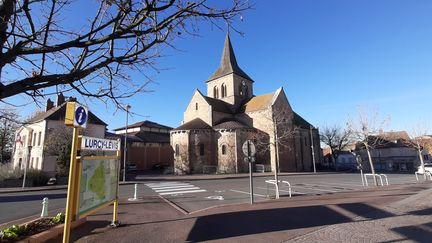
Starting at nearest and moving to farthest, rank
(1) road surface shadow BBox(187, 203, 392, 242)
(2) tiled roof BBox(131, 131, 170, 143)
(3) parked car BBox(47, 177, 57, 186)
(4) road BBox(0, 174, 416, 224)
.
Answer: (1) road surface shadow BBox(187, 203, 392, 242) < (4) road BBox(0, 174, 416, 224) < (3) parked car BBox(47, 177, 57, 186) < (2) tiled roof BBox(131, 131, 170, 143)

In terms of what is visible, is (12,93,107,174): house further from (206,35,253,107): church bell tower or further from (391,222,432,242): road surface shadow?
(391,222,432,242): road surface shadow

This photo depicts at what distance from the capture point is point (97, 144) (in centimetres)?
616

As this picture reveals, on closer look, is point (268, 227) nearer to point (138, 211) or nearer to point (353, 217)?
point (353, 217)

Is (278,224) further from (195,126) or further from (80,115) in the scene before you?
(195,126)

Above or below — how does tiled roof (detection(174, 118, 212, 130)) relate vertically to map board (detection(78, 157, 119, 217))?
above

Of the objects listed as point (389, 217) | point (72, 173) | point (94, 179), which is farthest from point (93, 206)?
point (389, 217)

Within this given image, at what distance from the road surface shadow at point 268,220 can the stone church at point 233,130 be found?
22.0m

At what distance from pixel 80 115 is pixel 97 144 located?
56.2 inches

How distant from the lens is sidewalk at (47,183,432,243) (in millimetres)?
5906

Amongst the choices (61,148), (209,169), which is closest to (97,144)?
(61,148)

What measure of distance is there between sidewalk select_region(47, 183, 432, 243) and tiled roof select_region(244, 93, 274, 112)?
112 ft

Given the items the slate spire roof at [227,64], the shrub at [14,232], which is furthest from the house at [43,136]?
the shrub at [14,232]

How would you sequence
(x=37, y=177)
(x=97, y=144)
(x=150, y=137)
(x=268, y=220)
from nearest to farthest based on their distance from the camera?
(x=97, y=144) → (x=268, y=220) → (x=37, y=177) → (x=150, y=137)

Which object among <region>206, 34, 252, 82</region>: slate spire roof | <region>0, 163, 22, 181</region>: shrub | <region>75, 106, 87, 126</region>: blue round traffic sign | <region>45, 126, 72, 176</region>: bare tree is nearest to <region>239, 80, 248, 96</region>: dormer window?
<region>206, 34, 252, 82</region>: slate spire roof
